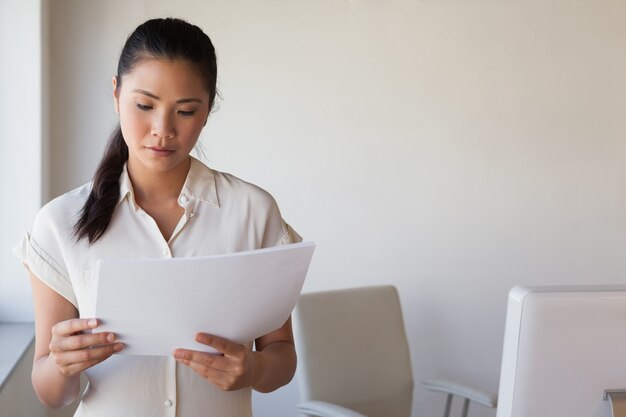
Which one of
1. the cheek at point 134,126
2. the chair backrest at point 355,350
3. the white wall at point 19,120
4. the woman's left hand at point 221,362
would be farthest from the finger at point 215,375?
the white wall at point 19,120

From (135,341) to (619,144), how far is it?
9.34 ft

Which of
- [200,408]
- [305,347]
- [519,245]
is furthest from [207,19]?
[200,408]

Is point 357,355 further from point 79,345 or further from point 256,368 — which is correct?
point 79,345

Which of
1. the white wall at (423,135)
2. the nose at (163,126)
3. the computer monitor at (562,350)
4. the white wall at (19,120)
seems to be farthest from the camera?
the white wall at (423,135)

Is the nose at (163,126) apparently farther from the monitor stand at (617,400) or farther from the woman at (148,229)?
the monitor stand at (617,400)

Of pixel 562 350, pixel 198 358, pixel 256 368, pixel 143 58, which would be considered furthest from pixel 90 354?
pixel 562 350

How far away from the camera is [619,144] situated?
362cm

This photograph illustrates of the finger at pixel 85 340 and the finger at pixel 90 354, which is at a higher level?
the finger at pixel 85 340

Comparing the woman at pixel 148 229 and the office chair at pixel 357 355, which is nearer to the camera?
the woman at pixel 148 229

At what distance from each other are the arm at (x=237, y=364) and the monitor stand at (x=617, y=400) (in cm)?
55

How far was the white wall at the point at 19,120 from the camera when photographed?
280 centimetres

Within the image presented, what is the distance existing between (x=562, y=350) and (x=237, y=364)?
1.62 feet

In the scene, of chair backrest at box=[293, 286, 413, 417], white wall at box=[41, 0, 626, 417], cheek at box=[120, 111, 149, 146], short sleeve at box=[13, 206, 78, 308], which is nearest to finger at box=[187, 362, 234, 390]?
short sleeve at box=[13, 206, 78, 308]

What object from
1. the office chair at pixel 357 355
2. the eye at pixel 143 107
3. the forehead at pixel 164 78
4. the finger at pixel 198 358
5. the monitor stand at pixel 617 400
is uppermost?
the forehead at pixel 164 78
